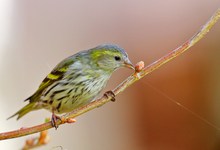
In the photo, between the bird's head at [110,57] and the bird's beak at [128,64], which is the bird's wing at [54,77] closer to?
the bird's head at [110,57]

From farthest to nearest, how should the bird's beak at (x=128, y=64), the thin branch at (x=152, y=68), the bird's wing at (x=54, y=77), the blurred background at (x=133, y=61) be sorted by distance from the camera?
1. the blurred background at (x=133, y=61)
2. the bird's wing at (x=54, y=77)
3. the bird's beak at (x=128, y=64)
4. the thin branch at (x=152, y=68)

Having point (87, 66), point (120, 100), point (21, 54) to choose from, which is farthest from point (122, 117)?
point (87, 66)

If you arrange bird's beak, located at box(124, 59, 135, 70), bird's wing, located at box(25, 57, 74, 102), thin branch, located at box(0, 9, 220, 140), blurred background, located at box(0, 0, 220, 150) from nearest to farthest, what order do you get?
thin branch, located at box(0, 9, 220, 140) < bird's beak, located at box(124, 59, 135, 70) < bird's wing, located at box(25, 57, 74, 102) < blurred background, located at box(0, 0, 220, 150)

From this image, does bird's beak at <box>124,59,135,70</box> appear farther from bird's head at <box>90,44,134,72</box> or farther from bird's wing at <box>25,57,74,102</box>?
bird's wing at <box>25,57,74,102</box>

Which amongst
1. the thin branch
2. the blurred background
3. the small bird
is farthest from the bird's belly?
the blurred background

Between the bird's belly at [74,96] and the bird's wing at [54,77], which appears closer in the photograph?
the bird's belly at [74,96]

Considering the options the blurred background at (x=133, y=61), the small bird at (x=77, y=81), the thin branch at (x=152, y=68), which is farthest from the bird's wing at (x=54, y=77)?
the blurred background at (x=133, y=61)

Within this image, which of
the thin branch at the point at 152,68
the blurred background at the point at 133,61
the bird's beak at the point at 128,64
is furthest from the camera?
the blurred background at the point at 133,61
